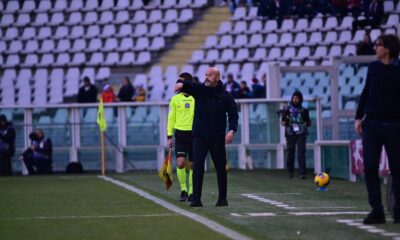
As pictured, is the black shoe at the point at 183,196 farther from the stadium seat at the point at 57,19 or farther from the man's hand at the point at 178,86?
the stadium seat at the point at 57,19

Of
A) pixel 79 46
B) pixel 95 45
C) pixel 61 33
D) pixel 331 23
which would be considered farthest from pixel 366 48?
pixel 61 33

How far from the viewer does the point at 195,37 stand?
1567 inches

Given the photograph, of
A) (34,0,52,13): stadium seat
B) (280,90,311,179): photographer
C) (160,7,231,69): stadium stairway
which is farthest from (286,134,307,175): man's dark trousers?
(34,0,52,13): stadium seat

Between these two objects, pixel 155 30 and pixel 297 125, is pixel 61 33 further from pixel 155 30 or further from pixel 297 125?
pixel 297 125

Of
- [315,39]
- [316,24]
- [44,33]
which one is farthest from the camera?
→ [44,33]

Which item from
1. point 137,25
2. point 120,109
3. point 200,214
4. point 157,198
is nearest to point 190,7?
point 137,25

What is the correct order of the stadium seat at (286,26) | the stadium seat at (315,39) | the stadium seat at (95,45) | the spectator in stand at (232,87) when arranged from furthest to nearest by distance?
the stadium seat at (95,45) → the stadium seat at (286,26) → the stadium seat at (315,39) → the spectator in stand at (232,87)

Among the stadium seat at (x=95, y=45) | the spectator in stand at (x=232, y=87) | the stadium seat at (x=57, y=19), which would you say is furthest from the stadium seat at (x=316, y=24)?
the stadium seat at (x=57, y=19)

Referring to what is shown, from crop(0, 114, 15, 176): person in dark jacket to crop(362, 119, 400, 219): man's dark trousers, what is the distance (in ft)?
61.0

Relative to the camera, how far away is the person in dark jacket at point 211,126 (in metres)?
16.5

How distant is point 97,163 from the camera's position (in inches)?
1237

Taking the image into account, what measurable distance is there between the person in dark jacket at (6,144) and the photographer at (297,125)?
834cm

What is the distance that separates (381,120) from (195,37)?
1055 inches

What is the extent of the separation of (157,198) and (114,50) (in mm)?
21225
